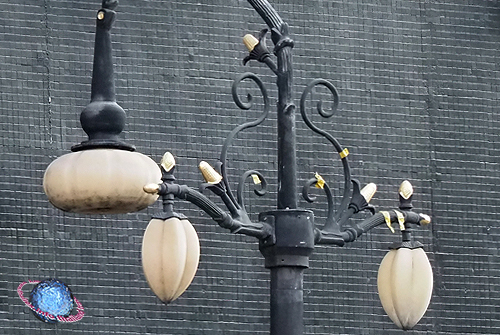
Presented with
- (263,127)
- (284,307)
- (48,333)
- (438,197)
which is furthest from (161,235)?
(438,197)

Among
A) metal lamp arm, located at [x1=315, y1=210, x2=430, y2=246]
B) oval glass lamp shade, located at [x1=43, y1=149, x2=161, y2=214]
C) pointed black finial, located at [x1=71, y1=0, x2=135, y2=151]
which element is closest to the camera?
oval glass lamp shade, located at [x1=43, y1=149, x2=161, y2=214]

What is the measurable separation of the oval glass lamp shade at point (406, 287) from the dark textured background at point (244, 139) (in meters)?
3.88

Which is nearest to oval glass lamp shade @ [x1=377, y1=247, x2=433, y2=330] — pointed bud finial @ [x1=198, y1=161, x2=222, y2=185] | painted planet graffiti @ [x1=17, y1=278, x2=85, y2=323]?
pointed bud finial @ [x1=198, y1=161, x2=222, y2=185]

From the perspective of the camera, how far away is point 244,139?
1154cm

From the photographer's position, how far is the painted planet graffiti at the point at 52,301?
10.6 metres

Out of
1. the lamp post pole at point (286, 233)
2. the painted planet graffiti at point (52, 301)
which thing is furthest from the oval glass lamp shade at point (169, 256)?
the painted planet graffiti at point (52, 301)

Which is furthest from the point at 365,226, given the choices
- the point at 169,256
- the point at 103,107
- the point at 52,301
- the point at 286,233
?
the point at 52,301

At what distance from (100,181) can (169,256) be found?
0.54 m

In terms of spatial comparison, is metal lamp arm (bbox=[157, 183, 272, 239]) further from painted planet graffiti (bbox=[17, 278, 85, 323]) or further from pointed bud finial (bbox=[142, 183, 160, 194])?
painted planet graffiti (bbox=[17, 278, 85, 323])

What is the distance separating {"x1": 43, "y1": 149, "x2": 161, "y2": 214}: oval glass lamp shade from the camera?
643 cm

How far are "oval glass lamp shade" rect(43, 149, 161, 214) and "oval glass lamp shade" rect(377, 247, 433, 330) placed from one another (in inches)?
62.3

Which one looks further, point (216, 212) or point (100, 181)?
point (216, 212)

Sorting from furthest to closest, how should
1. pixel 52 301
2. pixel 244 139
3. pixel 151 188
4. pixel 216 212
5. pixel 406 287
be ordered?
pixel 244 139 < pixel 52 301 < pixel 406 287 < pixel 216 212 < pixel 151 188

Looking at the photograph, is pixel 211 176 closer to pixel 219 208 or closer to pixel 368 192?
pixel 219 208
